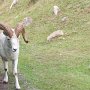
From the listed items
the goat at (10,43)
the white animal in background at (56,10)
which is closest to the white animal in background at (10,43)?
the goat at (10,43)

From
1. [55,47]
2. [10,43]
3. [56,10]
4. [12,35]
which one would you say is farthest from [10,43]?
[56,10]

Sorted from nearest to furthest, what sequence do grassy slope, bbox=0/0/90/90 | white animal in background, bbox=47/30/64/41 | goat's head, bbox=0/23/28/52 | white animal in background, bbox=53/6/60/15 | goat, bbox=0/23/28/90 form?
goat's head, bbox=0/23/28/52, goat, bbox=0/23/28/90, grassy slope, bbox=0/0/90/90, white animal in background, bbox=47/30/64/41, white animal in background, bbox=53/6/60/15

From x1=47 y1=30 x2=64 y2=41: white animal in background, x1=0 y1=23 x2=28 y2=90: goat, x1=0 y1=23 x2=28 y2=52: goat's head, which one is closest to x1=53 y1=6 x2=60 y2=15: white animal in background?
x1=47 y1=30 x2=64 y2=41: white animal in background

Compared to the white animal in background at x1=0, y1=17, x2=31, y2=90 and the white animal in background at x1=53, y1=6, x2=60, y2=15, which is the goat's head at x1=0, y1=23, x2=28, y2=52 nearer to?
the white animal in background at x1=0, y1=17, x2=31, y2=90

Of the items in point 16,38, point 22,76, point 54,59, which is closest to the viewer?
point 16,38

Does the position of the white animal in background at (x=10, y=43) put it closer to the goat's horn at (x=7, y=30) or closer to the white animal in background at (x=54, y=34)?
the goat's horn at (x=7, y=30)

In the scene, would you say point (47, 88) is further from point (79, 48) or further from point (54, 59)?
point (79, 48)

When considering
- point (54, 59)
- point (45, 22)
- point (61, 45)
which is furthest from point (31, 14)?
point (54, 59)

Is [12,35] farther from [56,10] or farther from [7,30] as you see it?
[56,10]

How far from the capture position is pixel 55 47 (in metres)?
22.7

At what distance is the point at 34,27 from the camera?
28656 mm

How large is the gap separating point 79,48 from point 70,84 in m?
7.33

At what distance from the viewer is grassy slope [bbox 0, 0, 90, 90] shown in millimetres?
15352

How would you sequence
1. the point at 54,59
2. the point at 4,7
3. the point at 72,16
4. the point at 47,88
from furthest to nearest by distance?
the point at 4,7
the point at 72,16
the point at 54,59
the point at 47,88
